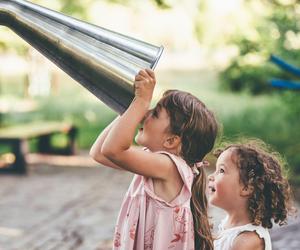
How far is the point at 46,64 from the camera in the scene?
16.8m

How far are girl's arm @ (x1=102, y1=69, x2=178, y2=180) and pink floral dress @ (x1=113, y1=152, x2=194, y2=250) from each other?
0.05m

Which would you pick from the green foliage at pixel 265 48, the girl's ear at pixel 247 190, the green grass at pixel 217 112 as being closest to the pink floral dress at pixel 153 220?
the girl's ear at pixel 247 190

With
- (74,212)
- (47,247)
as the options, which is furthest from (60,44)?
(74,212)

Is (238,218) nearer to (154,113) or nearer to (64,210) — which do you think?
(154,113)

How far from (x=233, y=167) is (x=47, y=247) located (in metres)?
3.01

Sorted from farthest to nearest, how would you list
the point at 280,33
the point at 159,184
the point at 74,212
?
the point at 280,33, the point at 74,212, the point at 159,184

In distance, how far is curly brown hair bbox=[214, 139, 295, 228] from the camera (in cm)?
216

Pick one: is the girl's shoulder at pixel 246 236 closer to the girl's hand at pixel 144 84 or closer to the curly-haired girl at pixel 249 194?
the curly-haired girl at pixel 249 194

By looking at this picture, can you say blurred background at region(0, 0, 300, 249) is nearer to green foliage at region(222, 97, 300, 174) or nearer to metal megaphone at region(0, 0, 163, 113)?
green foliage at region(222, 97, 300, 174)

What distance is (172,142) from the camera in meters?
1.99

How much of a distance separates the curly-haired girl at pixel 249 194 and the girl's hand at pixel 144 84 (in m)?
0.57

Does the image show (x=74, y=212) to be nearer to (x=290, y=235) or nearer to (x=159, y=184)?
(x=290, y=235)

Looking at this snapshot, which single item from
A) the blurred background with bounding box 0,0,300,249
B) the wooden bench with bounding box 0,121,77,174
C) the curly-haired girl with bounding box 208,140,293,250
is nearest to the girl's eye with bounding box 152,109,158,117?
the curly-haired girl with bounding box 208,140,293,250

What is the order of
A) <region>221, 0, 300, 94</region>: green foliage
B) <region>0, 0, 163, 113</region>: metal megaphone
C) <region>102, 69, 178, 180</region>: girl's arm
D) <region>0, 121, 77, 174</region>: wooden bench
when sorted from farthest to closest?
<region>221, 0, 300, 94</region>: green foliage
<region>0, 121, 77, 174</region>: wooden bench
<region>102, 69, 178, 180</region>: girl's arm
<region>0, 0, 163, 113</region>: metal megaphone
